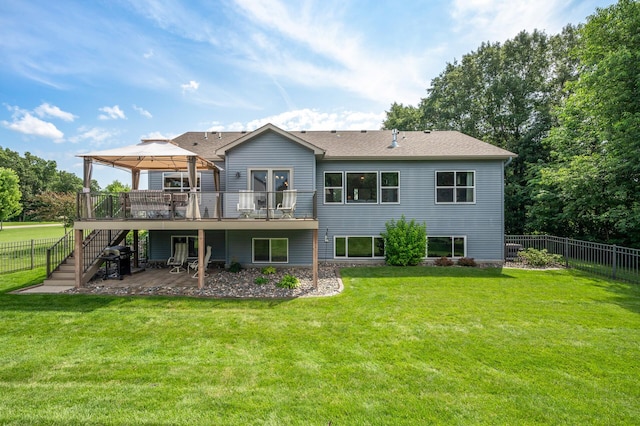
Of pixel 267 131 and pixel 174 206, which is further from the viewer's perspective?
pixel 267 131

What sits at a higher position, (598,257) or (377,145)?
(377,145)

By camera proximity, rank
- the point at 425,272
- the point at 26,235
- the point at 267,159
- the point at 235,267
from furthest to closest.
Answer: the point at 26,235
the point at 267,159
the point at 235,267
the point at 425,272

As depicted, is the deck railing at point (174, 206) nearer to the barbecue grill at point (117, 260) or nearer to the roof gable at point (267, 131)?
the barbecue grill at point (117, 260)

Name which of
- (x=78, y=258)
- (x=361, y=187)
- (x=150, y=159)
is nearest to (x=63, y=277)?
(x=78, y=258)

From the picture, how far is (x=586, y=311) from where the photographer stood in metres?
6.88

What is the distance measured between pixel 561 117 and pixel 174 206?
24.0 m

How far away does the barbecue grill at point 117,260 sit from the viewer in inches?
388

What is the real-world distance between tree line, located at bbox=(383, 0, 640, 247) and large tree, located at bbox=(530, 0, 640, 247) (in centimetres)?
5

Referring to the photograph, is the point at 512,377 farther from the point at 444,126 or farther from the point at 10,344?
the point at 444,126

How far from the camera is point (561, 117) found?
59.9 ft

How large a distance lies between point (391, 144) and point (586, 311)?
9484mm

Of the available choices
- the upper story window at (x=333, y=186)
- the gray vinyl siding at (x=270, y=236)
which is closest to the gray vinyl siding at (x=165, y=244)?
the gray vinyl siding at (x=270, y=236)

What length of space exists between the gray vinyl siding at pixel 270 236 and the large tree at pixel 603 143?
51.2 ft

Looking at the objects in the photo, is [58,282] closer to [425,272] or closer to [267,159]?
[267,159]
